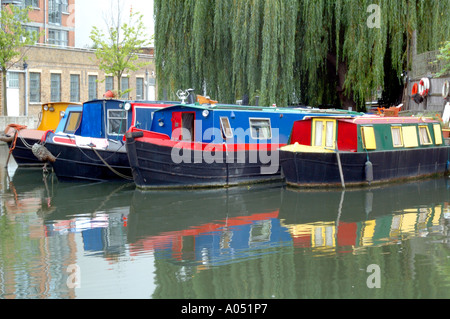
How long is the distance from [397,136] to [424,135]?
4.92 feet

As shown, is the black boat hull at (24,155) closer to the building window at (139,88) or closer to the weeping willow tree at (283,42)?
the weeping willow tree at (283,42)

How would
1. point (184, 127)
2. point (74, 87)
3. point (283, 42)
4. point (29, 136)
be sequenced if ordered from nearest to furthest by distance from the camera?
point (184, 127)
point (283, 42)
point (29, 136)
point (74, 87)

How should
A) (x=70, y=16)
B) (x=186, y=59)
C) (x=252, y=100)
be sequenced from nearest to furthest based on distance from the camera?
(x=252, y=100) → (x=186, y=59) → (x=70, y=16)

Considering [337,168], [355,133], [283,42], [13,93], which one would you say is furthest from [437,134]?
[13,93]

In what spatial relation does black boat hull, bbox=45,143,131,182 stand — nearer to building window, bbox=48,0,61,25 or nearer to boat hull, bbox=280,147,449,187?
boat hull, bbox=280,147,449,187

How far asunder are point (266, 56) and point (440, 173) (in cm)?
630

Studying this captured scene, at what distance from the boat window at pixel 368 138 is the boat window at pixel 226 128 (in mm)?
3304

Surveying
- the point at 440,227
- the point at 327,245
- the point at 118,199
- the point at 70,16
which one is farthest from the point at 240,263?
the point at 70,16

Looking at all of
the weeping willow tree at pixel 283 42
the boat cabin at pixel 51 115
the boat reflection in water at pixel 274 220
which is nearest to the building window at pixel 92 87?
the boat cabin at pixel 51 115

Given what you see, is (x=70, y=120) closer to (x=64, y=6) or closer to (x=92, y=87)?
(x=92, y=87)

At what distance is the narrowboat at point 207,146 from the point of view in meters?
16.4

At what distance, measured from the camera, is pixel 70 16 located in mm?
51812

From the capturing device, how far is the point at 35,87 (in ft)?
136

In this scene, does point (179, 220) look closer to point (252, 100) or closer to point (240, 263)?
point (240, 263)
